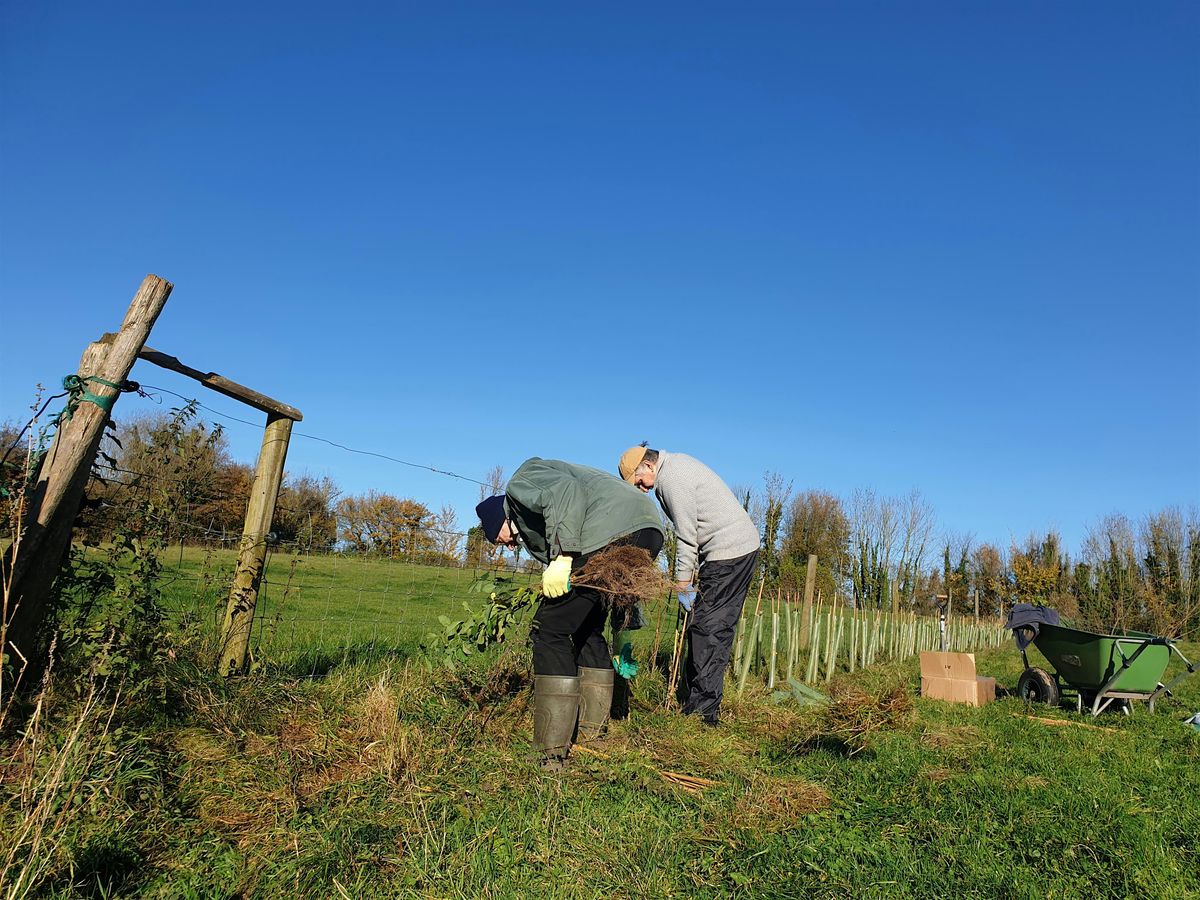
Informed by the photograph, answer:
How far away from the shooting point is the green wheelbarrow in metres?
6.44

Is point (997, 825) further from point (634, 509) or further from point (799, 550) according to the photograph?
point (799, 550)

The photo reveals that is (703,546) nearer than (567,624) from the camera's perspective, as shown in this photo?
No

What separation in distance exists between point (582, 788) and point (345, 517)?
411 cm

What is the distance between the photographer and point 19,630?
3068mm

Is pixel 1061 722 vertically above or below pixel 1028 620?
below

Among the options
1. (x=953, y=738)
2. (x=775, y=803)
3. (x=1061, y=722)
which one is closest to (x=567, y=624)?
(x=775, y=803)

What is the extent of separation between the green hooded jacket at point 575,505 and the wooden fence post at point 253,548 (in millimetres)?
1395

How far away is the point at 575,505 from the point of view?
409 cm

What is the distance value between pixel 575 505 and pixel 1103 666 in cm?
527

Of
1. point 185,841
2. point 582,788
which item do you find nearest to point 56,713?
point 185,841

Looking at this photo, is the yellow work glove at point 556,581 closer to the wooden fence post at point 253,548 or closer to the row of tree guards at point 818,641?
the wooden fence post at point 253,548

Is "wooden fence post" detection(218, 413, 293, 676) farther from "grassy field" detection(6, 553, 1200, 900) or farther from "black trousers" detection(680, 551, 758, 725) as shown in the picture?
"black trousers" detection(680, 551, 758, 725)

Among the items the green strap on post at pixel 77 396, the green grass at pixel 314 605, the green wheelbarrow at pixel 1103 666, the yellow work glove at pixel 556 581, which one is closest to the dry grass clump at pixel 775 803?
the yellow work glove at pixel 556 581

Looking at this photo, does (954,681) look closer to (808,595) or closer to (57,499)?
(808,595)
